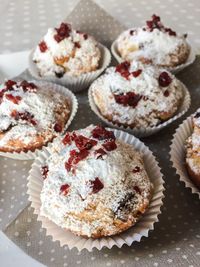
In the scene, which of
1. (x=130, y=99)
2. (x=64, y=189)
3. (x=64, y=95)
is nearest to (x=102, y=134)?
(x=64, y=189)

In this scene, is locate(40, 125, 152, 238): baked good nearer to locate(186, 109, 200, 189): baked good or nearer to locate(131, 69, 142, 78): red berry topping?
locate(186, 109, 200, 189): baked good

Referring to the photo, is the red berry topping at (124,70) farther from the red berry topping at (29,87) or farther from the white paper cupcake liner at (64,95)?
the red berry topping at (29,87)

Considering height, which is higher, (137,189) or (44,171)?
(137,189)

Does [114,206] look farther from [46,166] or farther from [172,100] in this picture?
[172,100]

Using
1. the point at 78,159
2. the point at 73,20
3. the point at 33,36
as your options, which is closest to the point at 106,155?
the point at 78,159

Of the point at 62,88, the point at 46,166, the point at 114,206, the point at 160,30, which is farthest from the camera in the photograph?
the point at 160,30

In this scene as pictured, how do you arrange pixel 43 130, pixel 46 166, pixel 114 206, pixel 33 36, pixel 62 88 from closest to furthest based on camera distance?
pixel 114 206 < pixel 46 166 < pixel 43 130 < pixel 62 88 < pixel 33 36

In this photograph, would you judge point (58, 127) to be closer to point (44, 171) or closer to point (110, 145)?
point (44, 171)
